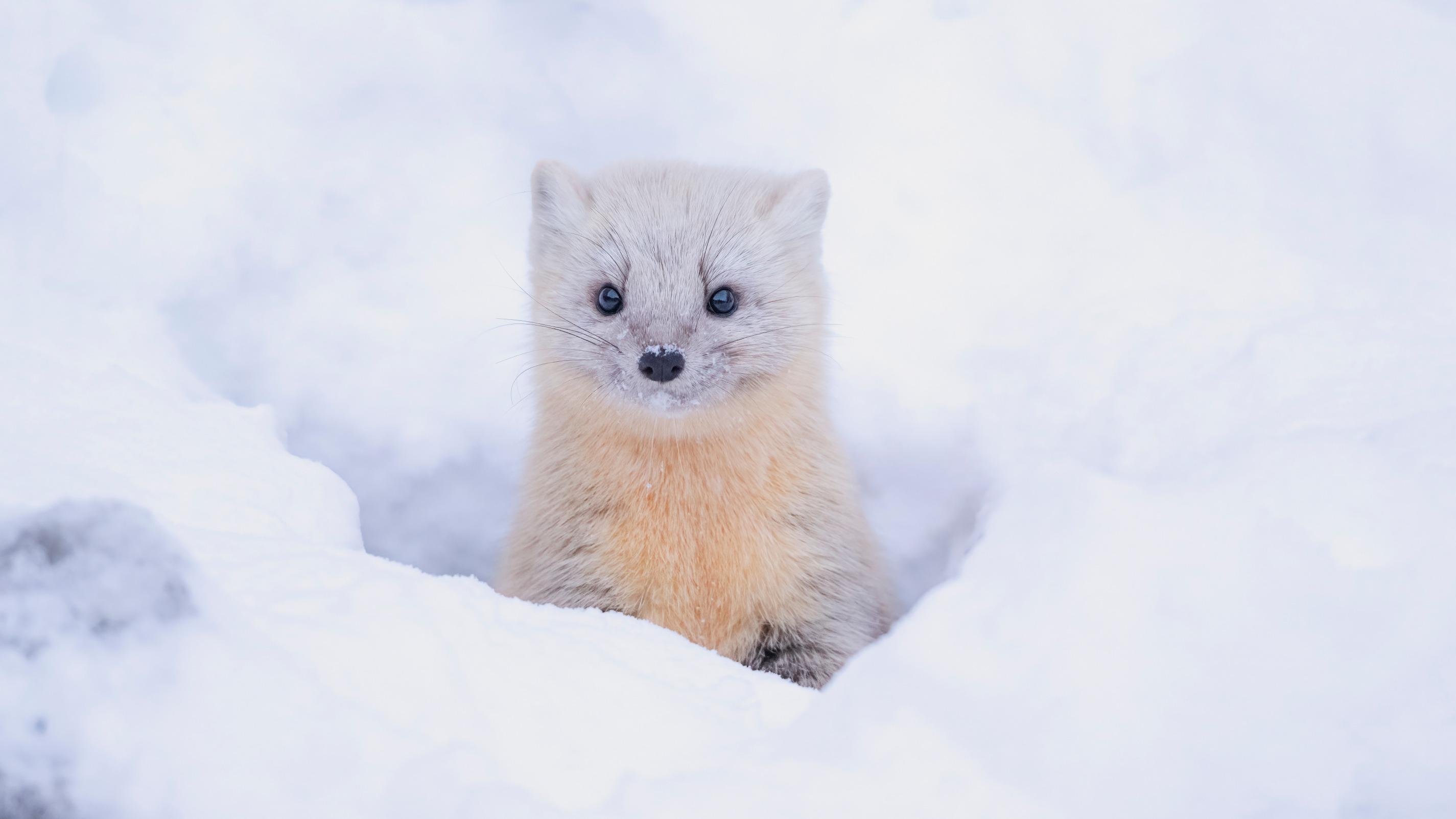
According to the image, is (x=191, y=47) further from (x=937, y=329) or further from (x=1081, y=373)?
(x=1081, y=373)

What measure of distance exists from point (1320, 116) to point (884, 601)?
1.93 meters

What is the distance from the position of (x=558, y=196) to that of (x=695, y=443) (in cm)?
72

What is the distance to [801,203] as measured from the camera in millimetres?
2584

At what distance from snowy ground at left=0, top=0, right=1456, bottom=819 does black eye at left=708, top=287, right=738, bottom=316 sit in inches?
31.5

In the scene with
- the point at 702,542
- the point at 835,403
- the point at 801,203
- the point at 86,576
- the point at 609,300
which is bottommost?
the point at 702,542

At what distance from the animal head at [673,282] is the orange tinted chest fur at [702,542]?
0.18 m

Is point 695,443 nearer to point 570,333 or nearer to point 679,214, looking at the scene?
point 570,333

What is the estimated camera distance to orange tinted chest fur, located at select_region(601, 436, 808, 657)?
2.36m

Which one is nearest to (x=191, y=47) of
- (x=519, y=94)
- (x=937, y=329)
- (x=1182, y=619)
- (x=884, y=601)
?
(x=519, y=94)

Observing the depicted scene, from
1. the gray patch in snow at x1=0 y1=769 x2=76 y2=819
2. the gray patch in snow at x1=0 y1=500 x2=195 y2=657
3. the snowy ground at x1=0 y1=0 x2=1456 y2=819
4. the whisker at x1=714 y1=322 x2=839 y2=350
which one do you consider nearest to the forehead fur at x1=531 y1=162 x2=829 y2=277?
the whisker at x1=714 y1=322 x2=839 y2=350

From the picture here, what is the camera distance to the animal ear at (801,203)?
2562 millimetres

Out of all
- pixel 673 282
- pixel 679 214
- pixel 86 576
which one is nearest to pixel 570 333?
pixel 673 282

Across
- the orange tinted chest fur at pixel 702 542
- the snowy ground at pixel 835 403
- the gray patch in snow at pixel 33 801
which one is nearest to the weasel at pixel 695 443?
the orange tinted chest fur at pixel 702 542

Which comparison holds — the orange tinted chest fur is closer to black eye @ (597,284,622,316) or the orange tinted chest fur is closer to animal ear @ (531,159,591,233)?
black eye @ (597,284,622,316)
